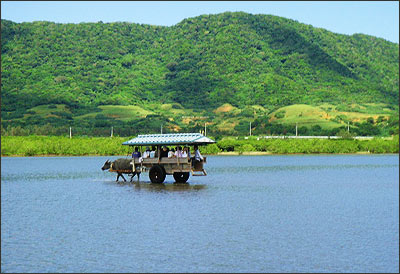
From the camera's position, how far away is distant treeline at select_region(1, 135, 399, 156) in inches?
3733

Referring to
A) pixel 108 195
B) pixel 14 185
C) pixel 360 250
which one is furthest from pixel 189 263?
pixel 14 185

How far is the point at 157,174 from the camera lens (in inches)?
1710

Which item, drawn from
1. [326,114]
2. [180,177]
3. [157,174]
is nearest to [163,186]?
[157,174]

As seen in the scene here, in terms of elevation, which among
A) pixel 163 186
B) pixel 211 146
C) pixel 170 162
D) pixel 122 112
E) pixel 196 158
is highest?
pixel 122 112

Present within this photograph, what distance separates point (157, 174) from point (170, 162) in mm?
1322

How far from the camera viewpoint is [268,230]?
2444 cm

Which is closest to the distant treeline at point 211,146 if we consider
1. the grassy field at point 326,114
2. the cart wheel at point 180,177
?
the grassy field at point 326,114

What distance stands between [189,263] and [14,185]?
28.2 m

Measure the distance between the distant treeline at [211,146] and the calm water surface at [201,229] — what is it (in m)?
54.1

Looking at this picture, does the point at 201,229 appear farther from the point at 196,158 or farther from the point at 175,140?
the point at 175,140

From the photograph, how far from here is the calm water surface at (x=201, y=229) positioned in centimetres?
1959

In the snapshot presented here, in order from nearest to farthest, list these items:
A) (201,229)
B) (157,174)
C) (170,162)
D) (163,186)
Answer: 1. (201,229)
2. (163,186)
3. (170,162)
4. (157,174)

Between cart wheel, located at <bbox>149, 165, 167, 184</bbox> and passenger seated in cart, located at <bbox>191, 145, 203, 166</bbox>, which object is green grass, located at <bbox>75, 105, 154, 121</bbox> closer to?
cart wheel, located at <bbox>149, 165, 167, 184</bbox>

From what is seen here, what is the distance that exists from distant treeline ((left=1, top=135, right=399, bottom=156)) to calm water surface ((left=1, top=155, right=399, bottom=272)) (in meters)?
54.1
